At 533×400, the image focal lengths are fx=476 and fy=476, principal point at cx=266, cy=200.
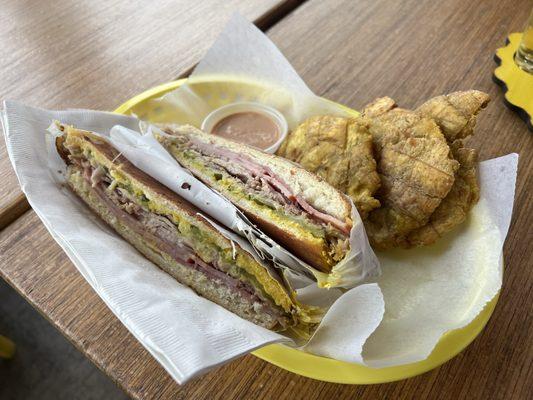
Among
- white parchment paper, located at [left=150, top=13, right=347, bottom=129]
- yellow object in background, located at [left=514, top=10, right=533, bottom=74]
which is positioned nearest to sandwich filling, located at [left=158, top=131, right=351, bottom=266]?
white parchment paper, located at [left=150, top=13, right=347, bottom=129]

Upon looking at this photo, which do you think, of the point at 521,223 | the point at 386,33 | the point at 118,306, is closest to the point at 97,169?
the point at 118,306

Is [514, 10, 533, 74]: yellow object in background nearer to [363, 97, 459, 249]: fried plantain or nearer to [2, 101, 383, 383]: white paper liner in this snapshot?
[363, 97, 459, 249]: fried plantain

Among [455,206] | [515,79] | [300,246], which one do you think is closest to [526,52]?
[515,79]

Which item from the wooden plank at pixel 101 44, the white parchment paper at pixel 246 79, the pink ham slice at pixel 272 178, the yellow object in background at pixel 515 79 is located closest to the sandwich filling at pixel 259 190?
the pink ham slice at pixel 272 178

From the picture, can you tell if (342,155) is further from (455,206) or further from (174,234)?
(174,234)

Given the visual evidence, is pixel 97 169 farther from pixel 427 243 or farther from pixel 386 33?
pixel 386 33

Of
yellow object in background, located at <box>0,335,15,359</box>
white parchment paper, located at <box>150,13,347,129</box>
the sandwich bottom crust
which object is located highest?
white parchment paper, located at <box>150,13,347,129</box>
